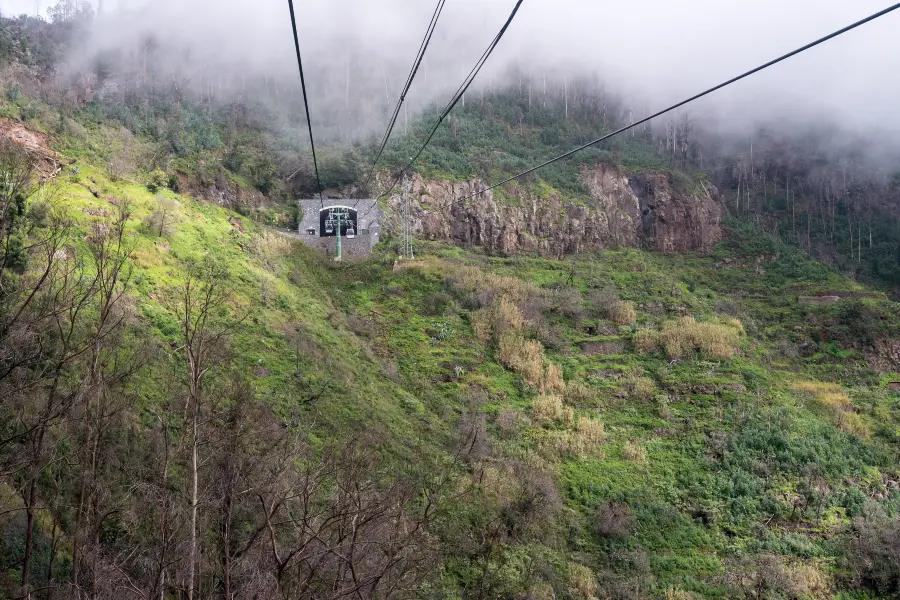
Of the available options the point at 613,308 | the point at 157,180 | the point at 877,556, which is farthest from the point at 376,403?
the point at 157,180

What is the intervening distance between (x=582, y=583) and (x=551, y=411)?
816 centimetres

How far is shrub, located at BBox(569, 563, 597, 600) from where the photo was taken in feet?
50.9

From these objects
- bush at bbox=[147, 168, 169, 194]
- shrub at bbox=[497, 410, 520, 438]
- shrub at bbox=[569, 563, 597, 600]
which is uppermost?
A: bush at bbox=[147, 168, 169, 194]

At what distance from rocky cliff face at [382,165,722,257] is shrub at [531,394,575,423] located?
19206 millimetres

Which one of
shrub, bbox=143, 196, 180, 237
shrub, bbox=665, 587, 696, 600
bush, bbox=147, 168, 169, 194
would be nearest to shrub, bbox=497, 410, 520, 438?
shrub, bbox=665, 587, 696, 600

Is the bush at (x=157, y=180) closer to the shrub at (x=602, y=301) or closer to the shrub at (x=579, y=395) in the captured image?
the shrub at (x=579, y=395)

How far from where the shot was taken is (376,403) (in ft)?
66.2

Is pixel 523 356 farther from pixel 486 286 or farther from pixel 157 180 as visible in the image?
pixel 157 180

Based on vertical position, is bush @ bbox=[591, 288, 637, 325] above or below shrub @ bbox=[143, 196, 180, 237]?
below

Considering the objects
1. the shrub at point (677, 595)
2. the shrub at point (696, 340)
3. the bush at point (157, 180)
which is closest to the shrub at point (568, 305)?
the shrub at point (696, 340)

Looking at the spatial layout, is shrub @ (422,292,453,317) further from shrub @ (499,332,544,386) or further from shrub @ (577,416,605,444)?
shrub @ (577,416,605,444)

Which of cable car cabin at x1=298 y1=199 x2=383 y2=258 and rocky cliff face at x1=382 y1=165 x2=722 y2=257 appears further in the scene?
rocky cliff face at x1=382 y1=165 x2=722 y2=257

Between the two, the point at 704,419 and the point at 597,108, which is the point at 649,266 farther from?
the point at 597,108

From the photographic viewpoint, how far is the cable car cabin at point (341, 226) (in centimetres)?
3553
